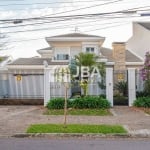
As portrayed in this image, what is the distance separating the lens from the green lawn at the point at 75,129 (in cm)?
1534

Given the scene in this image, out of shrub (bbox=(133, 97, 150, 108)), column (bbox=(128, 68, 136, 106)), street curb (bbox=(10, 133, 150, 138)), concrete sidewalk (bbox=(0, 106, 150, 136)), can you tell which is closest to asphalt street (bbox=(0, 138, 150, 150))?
street curb (bbox=(10, 133, 150, 138))

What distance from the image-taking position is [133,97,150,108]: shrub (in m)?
25.3

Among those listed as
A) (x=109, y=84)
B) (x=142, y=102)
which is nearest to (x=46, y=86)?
(x=109, y=84)

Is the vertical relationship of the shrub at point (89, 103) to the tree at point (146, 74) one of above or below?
below

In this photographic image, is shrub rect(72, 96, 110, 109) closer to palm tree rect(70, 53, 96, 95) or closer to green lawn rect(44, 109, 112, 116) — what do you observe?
green lawn rect(44, 109, 112, 116)

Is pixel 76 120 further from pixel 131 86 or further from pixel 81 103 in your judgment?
pixel 131 86

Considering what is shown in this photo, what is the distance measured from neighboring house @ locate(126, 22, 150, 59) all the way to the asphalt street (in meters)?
25.9

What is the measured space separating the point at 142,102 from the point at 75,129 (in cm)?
1060

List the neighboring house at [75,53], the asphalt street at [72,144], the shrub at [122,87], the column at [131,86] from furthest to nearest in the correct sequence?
the neighboring house at [75,53]
the shrub at [122,87]
the column at [131,86]
the asphalt street at [72,144]

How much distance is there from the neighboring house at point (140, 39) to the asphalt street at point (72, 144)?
84.9 ft

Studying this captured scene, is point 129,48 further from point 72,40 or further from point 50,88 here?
point 50,88

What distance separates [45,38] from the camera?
36531 millimetres

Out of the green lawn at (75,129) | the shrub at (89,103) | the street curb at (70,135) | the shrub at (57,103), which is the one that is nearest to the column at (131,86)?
the shrub at (89,103)

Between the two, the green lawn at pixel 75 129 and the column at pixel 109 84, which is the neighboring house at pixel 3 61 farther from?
the green lawn at pixel 75 129
